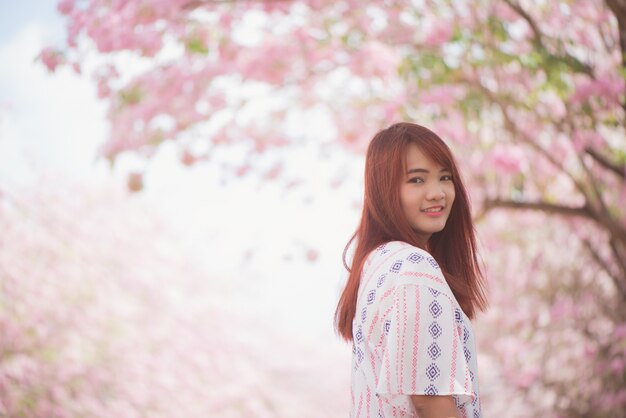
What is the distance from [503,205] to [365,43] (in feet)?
3.34

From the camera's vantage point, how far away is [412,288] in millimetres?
1058

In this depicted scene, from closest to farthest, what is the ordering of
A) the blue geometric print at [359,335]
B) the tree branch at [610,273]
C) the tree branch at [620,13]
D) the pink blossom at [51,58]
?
the blue geometric print at [359,335], the tree branch at [620,13], the pink blossom at [51,58], the tree branch at [610,273]

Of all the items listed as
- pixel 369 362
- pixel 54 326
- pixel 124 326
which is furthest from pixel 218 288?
pixel 369 362

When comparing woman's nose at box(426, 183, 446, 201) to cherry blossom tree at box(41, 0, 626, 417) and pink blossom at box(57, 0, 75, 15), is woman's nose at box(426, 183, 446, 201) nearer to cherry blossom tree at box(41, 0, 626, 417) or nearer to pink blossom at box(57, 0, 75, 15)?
cherry blossom tree at box(41, 0, 626, 417)

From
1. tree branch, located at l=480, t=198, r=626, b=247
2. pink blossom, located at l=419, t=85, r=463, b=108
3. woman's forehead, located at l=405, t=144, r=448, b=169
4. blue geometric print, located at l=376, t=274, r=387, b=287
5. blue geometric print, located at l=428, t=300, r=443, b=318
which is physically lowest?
tree branch, located at l=480, t=198, r=626, b=247

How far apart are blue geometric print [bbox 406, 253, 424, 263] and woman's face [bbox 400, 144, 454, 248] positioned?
11 cm

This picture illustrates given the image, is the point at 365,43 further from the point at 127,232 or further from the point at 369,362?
the point at 127,232

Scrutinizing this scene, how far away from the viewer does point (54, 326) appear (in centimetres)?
580

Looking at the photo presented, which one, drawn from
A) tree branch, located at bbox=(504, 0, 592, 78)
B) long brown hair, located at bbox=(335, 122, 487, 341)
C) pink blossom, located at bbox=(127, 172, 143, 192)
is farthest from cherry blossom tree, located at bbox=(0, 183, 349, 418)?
long brown hair, located at bbox=(335, 122, 487, 341)

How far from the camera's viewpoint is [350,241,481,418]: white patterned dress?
1.04 meters

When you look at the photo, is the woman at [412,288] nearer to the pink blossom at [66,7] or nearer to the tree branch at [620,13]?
the tree branch at [620,13]

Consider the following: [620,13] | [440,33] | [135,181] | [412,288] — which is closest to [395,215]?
[412,288]

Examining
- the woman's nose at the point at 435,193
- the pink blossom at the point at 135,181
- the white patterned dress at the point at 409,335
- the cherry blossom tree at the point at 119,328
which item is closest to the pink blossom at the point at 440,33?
the pink blossom at the point at 135,181

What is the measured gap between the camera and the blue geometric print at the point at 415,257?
109 cm
